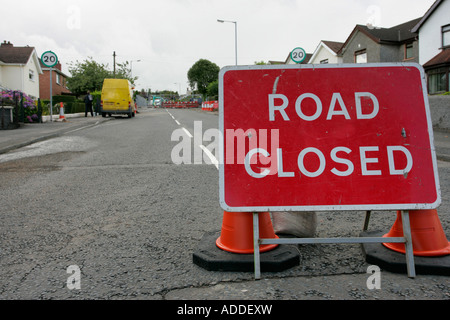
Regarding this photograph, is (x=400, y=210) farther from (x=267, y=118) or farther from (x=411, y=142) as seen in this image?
(x=267, y=118)

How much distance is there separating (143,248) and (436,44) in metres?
31.7

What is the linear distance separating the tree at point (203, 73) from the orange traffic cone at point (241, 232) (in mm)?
114586

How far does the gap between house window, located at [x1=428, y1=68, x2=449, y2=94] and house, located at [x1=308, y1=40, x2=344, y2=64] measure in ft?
50.8

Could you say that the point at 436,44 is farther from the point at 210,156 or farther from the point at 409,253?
the point at 409,253

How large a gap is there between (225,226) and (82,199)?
2702 millimetres

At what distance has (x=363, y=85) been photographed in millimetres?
3041

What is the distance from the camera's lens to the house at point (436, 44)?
2778 cm

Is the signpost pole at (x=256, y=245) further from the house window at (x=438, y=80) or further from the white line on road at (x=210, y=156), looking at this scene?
the house window at (x=438, y=80)

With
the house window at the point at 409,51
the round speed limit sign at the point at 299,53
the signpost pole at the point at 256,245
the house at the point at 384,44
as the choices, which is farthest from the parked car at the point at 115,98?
the signpost pole at the point at 256,245

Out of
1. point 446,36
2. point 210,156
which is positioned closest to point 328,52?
point 446,36

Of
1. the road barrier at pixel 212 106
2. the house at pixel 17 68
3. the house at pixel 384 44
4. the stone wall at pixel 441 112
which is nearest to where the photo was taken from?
Result: the stone wall at pixel 441 112

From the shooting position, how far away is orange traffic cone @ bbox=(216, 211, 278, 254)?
2943 millimetres

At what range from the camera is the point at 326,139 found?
2.96m

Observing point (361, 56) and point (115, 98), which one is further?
point (361, 56)
